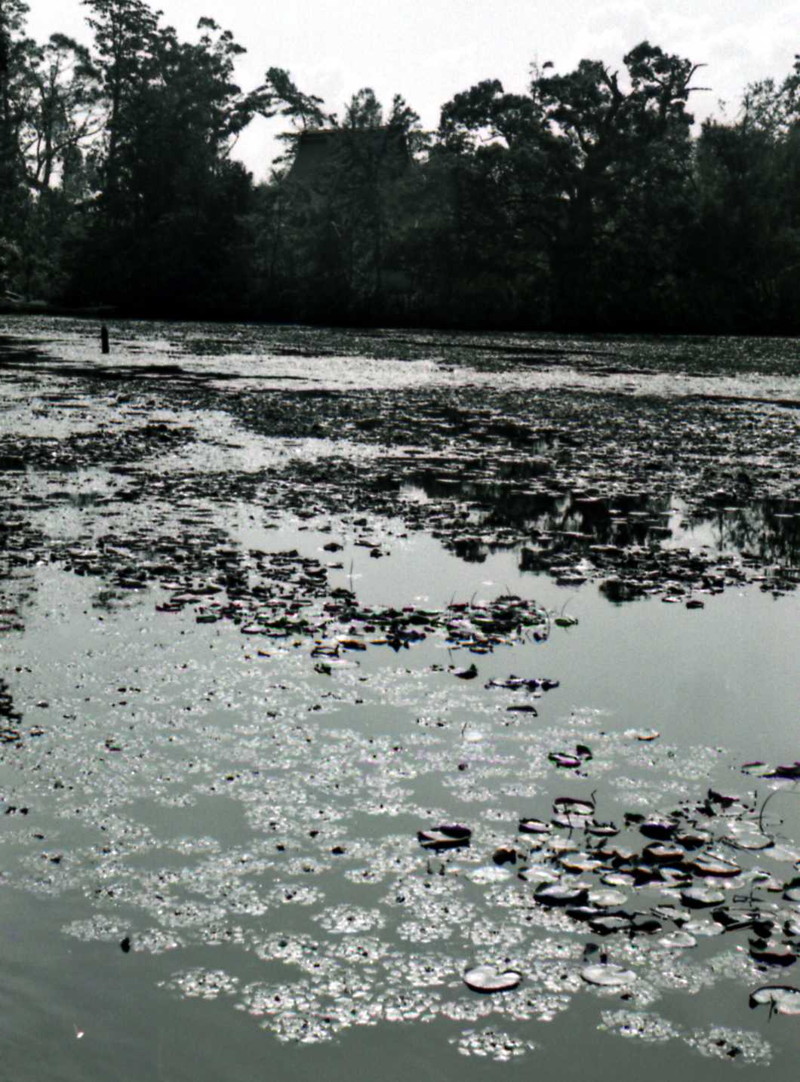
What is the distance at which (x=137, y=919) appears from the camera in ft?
13.7

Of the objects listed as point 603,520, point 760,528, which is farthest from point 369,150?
point 760,528

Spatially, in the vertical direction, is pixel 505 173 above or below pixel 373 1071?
above

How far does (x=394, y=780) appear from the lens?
5445 millimetres

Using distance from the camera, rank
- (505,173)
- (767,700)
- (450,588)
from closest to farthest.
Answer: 1. (767,700)
2. (450,588)
3. (505,173)

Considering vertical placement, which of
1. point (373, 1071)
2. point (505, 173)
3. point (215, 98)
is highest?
point (215, 98)

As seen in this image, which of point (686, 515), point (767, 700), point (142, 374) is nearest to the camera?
point (767, 700)

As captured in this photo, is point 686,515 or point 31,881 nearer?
point 31,881

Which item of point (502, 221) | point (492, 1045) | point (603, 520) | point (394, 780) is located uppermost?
point (502, 221)

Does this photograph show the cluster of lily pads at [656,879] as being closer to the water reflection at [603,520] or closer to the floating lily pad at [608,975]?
the floating lily pad at [608,975]

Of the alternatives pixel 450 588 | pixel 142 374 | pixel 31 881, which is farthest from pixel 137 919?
pixel 142 374

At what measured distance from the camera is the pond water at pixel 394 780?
365 centimetres

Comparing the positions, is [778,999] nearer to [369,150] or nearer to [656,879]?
[656,879]

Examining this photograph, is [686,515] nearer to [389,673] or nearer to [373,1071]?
[389,673]

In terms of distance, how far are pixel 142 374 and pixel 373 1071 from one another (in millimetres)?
26876
